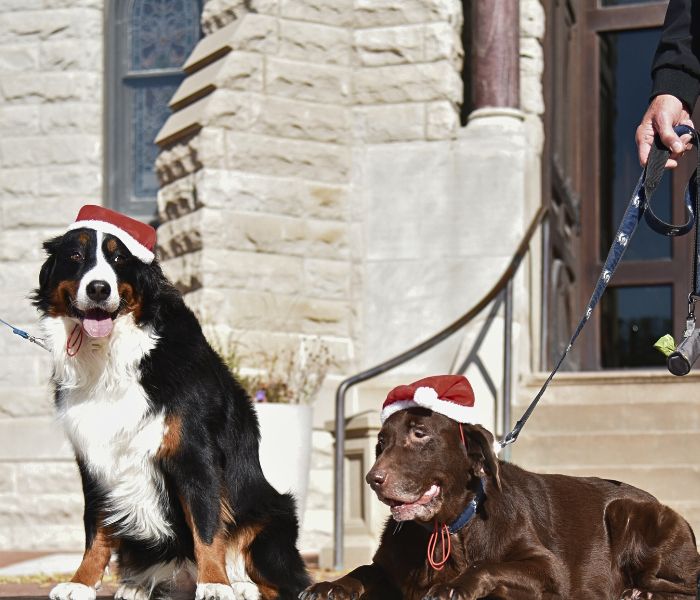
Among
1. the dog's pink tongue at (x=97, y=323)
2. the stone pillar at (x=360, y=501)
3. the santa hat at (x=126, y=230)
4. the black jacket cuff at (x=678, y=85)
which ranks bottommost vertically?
the stone pillar at (x=360, y=501)

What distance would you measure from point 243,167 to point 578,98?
385 centimetres

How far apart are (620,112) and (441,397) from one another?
364 inches

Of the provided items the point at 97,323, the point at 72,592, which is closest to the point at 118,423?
the point at 97,323

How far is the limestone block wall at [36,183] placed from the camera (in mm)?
9844

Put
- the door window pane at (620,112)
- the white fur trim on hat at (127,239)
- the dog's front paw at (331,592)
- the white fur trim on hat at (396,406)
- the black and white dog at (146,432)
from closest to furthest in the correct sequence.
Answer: the dog's front paw at (331,592)
the white fur trim on hat at (396,406)
the black and white dog at (146,432)
the white fur trim on hat at (127,239)
the door window pane at (620,112)

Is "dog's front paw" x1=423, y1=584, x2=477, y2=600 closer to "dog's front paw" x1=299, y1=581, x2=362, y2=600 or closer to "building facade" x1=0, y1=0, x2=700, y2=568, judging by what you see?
"dog's front paw" x1=299, y1=581, x2=362, y2=600

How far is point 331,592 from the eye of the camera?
411cm

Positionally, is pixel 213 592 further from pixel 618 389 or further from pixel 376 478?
pixel 618 389

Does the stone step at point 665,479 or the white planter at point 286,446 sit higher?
the white planter at point 286,446

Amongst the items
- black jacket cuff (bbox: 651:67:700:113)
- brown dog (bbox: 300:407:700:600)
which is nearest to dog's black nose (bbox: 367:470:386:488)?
brown dog (bbox: 300:407:700:600)

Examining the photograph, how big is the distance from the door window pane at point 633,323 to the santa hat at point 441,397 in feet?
27.4

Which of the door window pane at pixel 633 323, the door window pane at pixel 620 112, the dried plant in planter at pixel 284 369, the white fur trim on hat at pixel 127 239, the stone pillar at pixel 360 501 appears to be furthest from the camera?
the door window pane at pixel 620 112

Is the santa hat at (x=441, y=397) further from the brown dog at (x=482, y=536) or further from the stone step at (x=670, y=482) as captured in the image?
the stone step at (x=670, y=482)

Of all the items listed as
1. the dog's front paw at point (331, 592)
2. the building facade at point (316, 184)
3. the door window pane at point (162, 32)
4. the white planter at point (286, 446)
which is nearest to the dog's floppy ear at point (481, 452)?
the dog's front paw at point (331, 592)
